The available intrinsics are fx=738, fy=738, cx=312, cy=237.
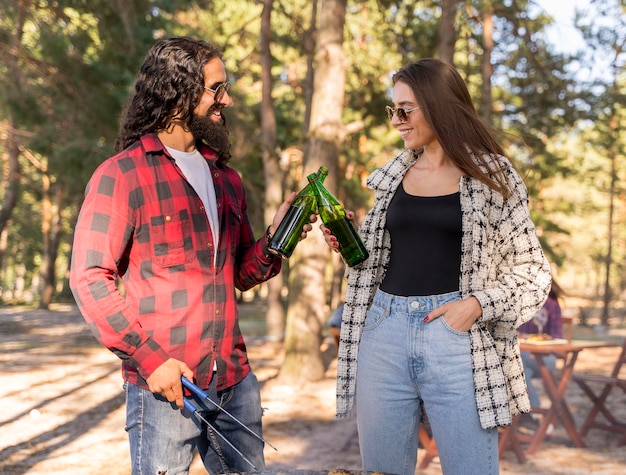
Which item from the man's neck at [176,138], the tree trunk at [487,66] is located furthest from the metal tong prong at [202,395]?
the tree trunk at [487,66]

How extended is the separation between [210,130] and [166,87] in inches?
8.7

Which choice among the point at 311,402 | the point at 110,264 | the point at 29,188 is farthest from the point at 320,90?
the point at 29,188

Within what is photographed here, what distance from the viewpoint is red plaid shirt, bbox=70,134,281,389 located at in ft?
7.23

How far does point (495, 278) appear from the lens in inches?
103

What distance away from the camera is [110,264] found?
2.23 m

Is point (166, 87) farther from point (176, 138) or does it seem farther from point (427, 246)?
point (427, 246)

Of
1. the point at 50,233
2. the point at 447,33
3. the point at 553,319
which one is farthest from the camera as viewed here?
the point at 50,233

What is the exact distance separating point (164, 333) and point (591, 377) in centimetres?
548

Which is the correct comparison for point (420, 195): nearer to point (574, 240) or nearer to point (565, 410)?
point (565, 410)

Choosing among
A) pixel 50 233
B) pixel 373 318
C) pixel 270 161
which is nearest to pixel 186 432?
pixel 373 318

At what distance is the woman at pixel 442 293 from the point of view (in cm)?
249

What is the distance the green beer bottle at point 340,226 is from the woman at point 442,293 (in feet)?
A: 0.13

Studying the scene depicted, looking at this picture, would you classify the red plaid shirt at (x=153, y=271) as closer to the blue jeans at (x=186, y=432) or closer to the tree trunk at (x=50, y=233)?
the blue jeans at (x=186, y=432)

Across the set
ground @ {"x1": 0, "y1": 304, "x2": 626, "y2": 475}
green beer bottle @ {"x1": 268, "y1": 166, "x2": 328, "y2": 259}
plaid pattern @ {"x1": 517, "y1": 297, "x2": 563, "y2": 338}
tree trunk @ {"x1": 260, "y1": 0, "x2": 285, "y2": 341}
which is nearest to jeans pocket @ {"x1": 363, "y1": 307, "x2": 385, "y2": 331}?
green beer bottle @ {"x1": 268, "y1": 166, "x2": 328, "y2": 259}
